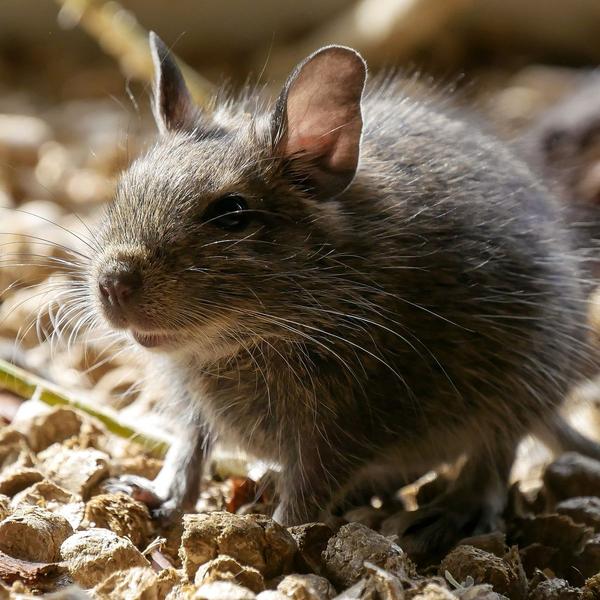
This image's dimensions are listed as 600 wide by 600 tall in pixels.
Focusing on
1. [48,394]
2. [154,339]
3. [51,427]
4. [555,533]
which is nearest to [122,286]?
[154,339]

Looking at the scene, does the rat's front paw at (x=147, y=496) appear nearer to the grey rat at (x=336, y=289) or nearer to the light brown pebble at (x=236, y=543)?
the grey rat at (x=336, y=289)

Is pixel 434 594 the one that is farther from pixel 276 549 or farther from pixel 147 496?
pixel 147 496

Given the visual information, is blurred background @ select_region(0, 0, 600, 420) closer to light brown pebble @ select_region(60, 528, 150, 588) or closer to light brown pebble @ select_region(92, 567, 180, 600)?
light brown pebble @ select_region(60, 528, 150, 588)

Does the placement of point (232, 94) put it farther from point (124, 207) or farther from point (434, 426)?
point (434, 426)

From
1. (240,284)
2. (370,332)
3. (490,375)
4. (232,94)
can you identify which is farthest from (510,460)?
(232,94)

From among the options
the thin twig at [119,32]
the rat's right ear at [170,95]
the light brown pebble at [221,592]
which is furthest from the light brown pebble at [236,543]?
the thin twig at [119,32]

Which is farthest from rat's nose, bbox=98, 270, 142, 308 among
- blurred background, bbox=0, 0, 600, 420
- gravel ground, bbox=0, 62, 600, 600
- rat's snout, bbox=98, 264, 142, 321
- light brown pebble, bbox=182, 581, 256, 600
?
blurred background, bbox=0, 0, 600, 420
